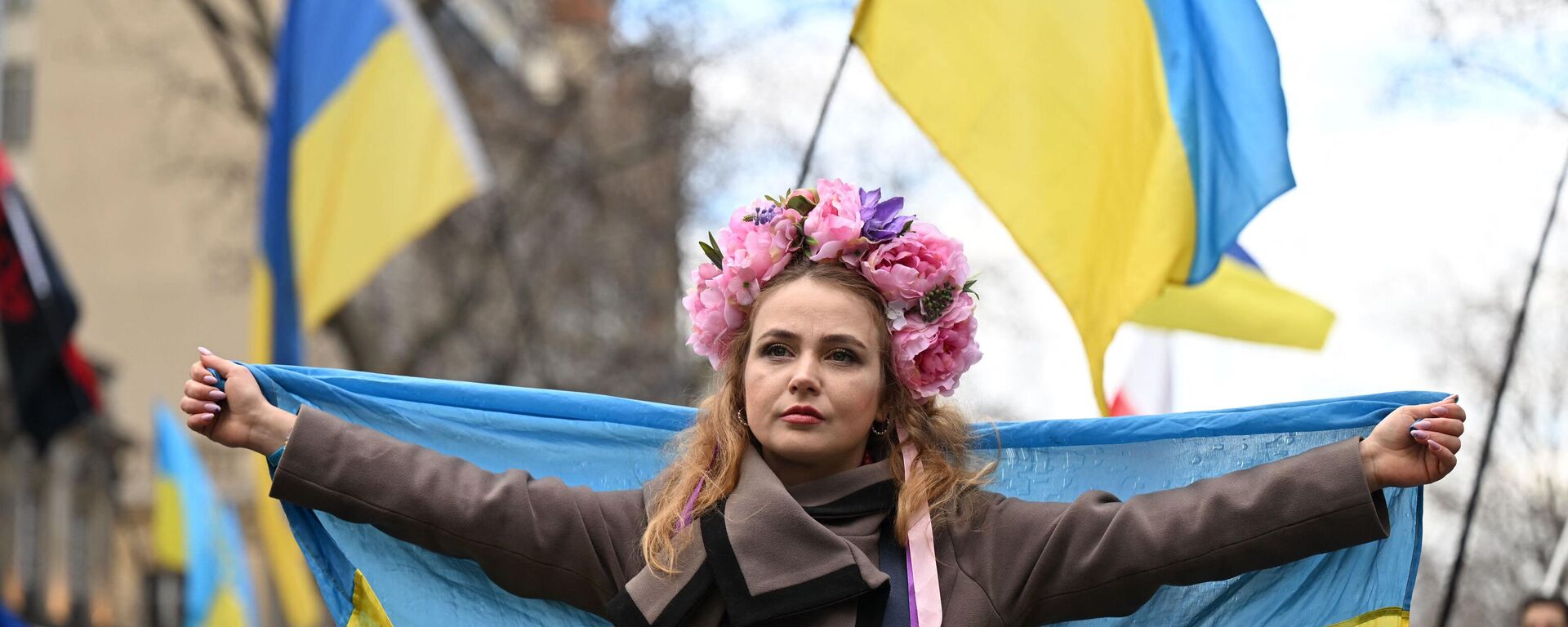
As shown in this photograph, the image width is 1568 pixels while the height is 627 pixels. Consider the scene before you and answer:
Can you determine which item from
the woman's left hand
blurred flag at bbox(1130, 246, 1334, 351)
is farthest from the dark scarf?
blurred flag at bbox(1130, 246, 1334, 351)

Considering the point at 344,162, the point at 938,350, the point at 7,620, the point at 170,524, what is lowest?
the point at 7,620

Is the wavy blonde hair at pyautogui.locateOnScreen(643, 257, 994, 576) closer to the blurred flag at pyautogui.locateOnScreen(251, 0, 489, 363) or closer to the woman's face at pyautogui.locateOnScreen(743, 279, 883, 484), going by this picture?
the woman's face at pyautogui.locateOnScreen(743, 279, 883, 484)

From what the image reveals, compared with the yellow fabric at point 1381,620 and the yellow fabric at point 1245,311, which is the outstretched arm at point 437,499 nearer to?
the yellow fabric at point 1381,620

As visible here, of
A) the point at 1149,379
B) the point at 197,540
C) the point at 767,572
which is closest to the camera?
the point at 767,572

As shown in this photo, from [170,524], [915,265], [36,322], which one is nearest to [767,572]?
[915,265]

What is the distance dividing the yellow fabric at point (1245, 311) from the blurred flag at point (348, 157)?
2.81 meters

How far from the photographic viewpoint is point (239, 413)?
3434 millimetres

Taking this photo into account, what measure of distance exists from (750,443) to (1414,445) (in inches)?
47.8

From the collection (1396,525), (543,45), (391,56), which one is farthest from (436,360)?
(1396,525)

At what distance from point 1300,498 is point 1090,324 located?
1.99 meters

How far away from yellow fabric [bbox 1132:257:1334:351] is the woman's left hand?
3.26 m

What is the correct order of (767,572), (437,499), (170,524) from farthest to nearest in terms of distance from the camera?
1. (170,524)
2. (437,499)
3. (767,572)

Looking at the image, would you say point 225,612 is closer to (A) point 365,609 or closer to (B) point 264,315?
(B) point 264,315

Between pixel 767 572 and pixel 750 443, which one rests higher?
pixel 750 443
